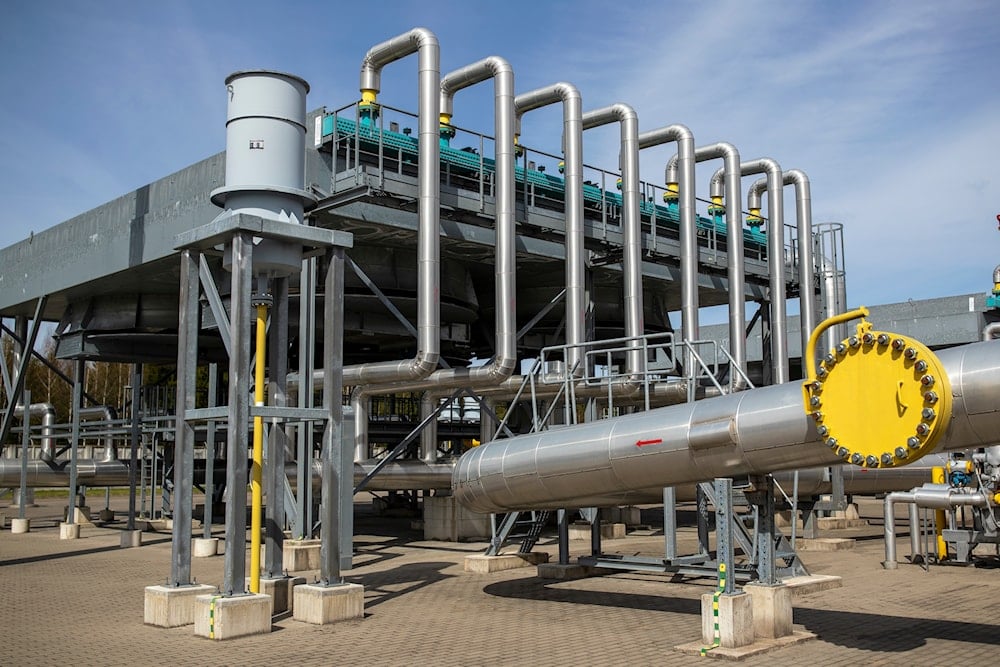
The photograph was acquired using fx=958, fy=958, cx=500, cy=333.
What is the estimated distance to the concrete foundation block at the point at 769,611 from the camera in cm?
1025

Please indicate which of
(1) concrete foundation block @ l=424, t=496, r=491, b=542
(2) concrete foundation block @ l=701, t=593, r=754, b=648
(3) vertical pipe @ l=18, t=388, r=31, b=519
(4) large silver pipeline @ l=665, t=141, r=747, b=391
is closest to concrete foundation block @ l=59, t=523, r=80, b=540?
(3) vertical pipe @ l=18, t=388, r=31, b=519

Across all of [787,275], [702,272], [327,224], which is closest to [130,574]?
[327,224]

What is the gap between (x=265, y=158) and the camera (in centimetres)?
1233

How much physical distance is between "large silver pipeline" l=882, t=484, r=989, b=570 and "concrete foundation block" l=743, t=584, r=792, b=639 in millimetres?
7466

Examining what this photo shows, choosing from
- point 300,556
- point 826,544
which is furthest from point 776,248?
point 300,556

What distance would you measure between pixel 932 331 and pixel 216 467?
2459cm

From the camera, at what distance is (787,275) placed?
Result: 29328 millimetres

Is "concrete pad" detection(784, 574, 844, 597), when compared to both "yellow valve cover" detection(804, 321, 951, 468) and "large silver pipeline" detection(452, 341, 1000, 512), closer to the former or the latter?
"large silver pipeline" detection(452, 341, 1000, 512)

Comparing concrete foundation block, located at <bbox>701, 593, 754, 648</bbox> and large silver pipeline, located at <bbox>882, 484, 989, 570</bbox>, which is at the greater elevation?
large silver pipeline, located at <bbox>882, 484, 989, 570</bbox>

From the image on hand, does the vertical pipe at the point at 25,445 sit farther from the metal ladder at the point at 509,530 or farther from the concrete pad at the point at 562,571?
the concrete pad at the point at 562,571

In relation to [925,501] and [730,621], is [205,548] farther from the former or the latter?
[925,501]

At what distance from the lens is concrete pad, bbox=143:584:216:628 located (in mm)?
11562

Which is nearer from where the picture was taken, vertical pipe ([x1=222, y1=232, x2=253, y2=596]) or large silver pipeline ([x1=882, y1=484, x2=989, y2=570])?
vertical pipe ([x1=222, y1=232, x2=253, y2=596])

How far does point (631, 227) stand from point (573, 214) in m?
2.02
